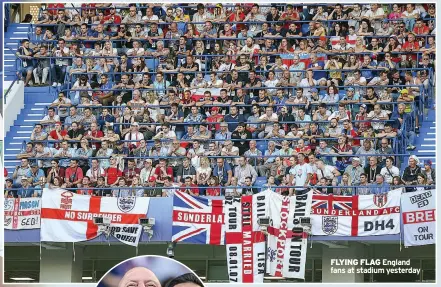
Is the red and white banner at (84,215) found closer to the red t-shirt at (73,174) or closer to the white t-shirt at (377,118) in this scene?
the red t-shirt at (73,174)

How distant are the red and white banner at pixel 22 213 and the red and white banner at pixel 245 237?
313 centimetres

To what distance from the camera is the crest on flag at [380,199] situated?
20.2m

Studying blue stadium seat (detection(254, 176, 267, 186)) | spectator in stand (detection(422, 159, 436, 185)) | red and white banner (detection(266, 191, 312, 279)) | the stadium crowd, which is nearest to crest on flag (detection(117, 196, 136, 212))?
the stadium crowd

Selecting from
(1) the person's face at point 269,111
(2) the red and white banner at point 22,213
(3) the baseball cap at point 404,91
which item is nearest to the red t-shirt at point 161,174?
(2) the red and white banner at point 22,213

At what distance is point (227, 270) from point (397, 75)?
15.4ft

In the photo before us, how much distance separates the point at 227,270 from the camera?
21266mm

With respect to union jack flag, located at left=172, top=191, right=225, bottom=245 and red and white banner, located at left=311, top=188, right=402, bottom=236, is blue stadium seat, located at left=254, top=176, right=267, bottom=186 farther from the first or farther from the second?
red and white banner, located at left=311, top=188, right=402, bottom=236

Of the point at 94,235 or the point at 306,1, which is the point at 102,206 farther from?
the point at 306,1

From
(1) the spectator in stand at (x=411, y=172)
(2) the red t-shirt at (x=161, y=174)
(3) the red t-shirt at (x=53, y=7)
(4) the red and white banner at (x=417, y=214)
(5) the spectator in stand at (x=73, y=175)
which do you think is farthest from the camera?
(3) the red t-shirt at (x=53, y=7)

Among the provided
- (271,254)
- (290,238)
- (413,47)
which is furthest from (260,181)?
(413,47)

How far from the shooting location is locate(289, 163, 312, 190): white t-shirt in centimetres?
2103

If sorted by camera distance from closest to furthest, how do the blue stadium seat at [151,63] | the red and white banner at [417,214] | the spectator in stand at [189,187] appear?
1. the red and white banner at [417,214]
2. the spectator in stand at [189,187]
3. the blue stadium seat at [151,63]

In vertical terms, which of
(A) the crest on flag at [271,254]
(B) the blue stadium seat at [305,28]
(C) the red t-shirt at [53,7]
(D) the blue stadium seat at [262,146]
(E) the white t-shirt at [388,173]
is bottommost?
(A) the crest on flag at [271,254]

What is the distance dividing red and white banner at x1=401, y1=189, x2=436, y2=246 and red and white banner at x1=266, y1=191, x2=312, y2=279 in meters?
1.51
